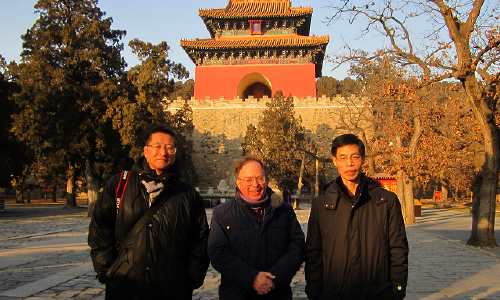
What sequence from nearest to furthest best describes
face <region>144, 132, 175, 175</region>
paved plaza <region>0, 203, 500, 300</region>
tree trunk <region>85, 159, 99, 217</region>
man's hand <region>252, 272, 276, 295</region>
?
1. man's hand <region>252, 272, 276, 295</region>
2. face <region>144, 132, 175, 175</region>
3. paved plaza <region>0, 203, 500, 300</region>
4. tree trunk <region>85, 159, 99, 217</region>

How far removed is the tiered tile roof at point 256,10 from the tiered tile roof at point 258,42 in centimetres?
147

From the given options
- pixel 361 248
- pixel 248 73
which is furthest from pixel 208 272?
pixel 248 73

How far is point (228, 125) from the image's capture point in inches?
1046

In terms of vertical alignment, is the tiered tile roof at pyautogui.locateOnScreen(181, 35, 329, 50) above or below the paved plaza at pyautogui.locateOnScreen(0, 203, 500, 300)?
above

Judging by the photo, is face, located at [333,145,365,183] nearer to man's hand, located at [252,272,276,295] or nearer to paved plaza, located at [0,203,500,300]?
man's hand, located at [252,272,276,295]

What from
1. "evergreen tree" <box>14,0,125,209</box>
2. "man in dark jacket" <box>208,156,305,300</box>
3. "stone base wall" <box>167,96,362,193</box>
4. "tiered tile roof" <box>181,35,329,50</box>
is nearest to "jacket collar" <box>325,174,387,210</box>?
"man in dark jacket" <box>208,156,305,300</box>

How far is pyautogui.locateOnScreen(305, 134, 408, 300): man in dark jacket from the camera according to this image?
244 cm

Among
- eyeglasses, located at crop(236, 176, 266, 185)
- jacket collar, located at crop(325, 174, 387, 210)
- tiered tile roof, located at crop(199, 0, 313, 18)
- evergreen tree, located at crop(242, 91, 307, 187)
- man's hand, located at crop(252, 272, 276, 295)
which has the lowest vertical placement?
man's hand, located at crop(252, 272, 276, 295)

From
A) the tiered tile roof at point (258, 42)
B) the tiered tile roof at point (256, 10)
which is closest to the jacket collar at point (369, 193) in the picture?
the tiered tile roof at point (258, 42)

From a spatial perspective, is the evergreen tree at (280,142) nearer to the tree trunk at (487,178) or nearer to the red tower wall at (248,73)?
the red tower wall at (248,73)

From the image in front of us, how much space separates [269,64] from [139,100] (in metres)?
13.3

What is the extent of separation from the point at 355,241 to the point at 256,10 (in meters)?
26.8

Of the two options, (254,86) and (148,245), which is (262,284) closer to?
(148,245)

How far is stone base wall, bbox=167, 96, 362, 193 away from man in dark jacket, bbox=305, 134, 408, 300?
2339 centimetres
